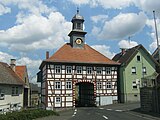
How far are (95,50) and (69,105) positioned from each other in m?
13.3

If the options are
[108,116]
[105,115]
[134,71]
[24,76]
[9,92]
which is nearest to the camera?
[108,116]

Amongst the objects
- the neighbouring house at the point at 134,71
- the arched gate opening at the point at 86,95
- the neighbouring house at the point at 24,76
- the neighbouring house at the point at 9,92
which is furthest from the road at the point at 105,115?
the neighbouring house at the point at 24,76

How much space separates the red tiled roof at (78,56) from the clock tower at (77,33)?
1011 mm

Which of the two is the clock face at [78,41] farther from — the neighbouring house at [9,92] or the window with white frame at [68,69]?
the neighbouring house at [9,92]

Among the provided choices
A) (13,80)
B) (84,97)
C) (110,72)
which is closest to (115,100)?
(110,72)

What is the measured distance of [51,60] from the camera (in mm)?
40531

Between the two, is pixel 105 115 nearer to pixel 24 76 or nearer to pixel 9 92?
pixel 9 92

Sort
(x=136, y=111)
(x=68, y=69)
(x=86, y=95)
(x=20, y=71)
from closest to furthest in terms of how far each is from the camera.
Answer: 1. (x=136, y=111)
2. (x=68, y=69)
3. (x=86, y=95)
4. (x=20, y=71)

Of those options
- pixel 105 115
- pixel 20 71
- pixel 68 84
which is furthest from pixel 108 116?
pixel 20 71

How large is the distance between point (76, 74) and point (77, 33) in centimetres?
943

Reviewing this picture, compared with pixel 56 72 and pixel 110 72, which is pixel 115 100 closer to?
pixel 110 72

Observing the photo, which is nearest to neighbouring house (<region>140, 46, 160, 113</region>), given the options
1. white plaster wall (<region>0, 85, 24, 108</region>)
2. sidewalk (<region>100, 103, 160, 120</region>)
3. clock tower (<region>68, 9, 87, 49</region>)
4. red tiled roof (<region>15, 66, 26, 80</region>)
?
sidewalk (<region>100, 103, 160, 120</region>)

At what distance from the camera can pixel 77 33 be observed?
4731cm

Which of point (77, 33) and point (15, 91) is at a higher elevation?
point (77, 33)
